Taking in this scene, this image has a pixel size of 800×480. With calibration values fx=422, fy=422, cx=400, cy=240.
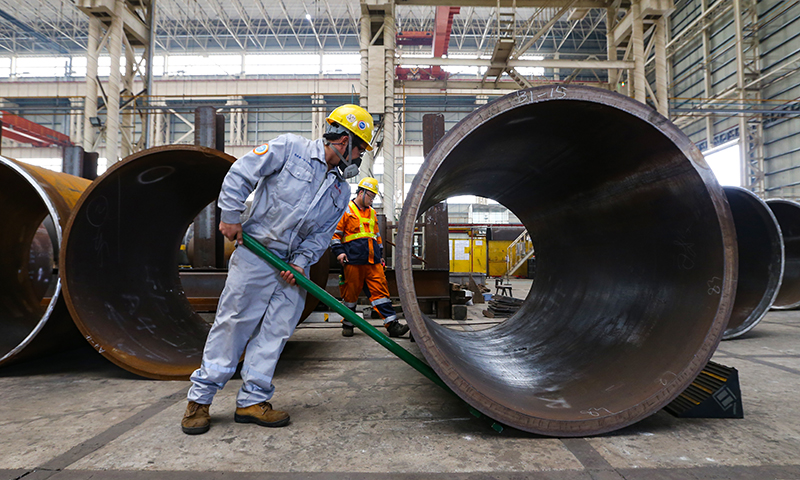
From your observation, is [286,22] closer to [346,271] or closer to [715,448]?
[346,271]

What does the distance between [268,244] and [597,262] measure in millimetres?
2491

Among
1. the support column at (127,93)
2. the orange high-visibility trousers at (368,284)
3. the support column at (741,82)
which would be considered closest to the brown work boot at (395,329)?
the orange high-visibility trousers at (368,284)

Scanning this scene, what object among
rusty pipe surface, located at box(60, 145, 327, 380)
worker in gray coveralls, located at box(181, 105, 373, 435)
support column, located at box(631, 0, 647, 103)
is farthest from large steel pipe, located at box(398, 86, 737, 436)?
support column, located at box(631, 0, 647, 103)

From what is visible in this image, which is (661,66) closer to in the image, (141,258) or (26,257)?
(141,258)

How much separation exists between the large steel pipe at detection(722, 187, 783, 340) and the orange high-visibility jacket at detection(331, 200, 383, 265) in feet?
12.3

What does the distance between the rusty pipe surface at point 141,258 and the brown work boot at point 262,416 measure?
3.16 ft

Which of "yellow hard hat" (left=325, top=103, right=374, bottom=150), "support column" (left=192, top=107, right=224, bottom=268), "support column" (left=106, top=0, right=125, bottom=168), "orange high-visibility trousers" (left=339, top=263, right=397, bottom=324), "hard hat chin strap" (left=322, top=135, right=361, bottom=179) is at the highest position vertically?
"support column" (left=106, top=0, right=125, bottom=168)

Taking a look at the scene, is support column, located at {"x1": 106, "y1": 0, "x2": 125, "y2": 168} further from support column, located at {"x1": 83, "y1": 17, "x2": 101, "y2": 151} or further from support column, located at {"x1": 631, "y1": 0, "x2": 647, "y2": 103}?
support column, located at {"x1": 631, "y1": 0, "x2": 647, "y2": 103}

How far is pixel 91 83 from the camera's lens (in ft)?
33.0

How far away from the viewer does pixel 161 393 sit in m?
2.67

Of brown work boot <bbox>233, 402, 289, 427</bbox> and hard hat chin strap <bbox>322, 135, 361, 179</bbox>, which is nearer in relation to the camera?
brown work boot <bbox>233, 402, 289, 427</bbox>

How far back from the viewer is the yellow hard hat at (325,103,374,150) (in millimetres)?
2369

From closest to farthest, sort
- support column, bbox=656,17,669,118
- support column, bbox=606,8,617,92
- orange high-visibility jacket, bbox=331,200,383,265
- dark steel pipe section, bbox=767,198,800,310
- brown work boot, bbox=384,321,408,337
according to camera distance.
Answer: brown work boot, bbox=384,321,408,337
orange high-visibility jacket, bbox=331,200,383,265
dark steel pipe section, bbox=767,198,800,310
support column, bbox=656,17,669,118
support column, bbox=606,8,617,92

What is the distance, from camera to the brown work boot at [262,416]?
83.6 inches
